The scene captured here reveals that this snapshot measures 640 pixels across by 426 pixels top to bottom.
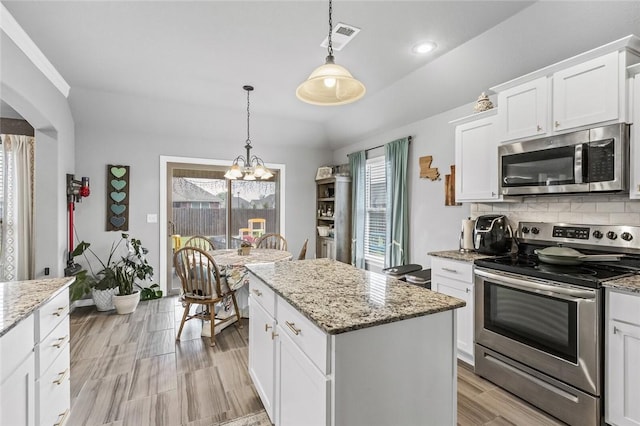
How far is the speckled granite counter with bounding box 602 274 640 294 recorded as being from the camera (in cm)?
163

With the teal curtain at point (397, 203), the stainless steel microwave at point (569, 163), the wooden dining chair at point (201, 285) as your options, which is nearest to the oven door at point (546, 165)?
the stainless steel microwave at point (569, 163)

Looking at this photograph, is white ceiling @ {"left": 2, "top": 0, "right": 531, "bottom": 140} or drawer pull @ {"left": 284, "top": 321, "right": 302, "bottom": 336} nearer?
drawer pull @ {"left": 284, "top": 321, "right": 302, "bottom": 336}

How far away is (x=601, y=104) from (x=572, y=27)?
0.59 metres

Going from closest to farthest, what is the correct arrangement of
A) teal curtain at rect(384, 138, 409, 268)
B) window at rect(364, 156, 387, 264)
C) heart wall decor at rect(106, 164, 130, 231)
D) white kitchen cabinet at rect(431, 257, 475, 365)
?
white kitchen cabinet at rect(431, 257, 475, 365) < teal curtain at rect(384, 138, 409, 268) < heart wall decor at rect(106, 164, 130, 231) < window at rect(364, 156, 387, 264)

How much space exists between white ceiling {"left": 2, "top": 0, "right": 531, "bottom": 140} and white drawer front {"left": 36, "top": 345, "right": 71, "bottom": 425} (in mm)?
2364

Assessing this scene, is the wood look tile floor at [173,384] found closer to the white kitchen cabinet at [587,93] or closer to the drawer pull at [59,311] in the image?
the drawer pull at [59,311]

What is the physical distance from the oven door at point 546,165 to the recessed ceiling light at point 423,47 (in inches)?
41.4

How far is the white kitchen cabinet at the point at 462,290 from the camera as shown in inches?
98.6

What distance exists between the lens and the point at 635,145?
6.26ft

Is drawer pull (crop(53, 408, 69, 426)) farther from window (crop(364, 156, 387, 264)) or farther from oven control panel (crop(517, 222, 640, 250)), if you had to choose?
window (crop(364, 156, 387, 264))

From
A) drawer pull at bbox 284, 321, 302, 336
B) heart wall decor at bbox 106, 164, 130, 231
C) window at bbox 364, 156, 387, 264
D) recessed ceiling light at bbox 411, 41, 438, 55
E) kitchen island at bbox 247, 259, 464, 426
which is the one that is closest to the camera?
kitchen island at bbox 247, 259, 464, 426

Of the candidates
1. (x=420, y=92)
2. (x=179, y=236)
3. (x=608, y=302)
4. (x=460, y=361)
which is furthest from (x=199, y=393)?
(x=420, y=92)

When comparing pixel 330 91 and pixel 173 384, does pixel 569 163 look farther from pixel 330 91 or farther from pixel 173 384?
pixel 173 384

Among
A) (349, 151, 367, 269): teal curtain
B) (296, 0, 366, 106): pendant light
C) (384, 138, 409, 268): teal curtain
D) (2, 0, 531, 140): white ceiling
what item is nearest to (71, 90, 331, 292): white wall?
(2, 0, 531, 140): white ceiling
